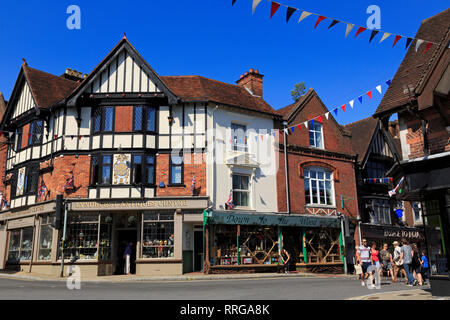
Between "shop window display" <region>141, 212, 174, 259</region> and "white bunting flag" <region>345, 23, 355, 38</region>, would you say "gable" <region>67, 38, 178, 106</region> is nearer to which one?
"shop window display" <region>141, 212, 174, 259</region>

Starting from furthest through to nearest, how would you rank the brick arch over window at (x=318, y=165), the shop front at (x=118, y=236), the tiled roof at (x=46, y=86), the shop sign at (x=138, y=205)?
the brick arch over window at (x=318, y=165) < the tiled roof at (x=46, y=86) < the shop sign at (x=138, y=205) < the shop front at (x=118, y=236)

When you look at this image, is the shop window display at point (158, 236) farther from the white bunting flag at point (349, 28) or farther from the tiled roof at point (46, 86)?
the white bunting flag at point (349, 28)

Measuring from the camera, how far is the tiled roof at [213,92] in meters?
21.2

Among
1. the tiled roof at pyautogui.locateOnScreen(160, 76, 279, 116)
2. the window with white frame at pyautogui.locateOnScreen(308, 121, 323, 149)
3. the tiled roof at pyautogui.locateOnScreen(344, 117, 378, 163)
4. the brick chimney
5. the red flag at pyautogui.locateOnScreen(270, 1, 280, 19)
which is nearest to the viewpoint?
the red flag at pyautogui.locateOnScreen(270, 1, 280, 19)

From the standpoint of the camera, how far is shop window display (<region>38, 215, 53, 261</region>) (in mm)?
19703

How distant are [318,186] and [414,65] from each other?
1276 cm

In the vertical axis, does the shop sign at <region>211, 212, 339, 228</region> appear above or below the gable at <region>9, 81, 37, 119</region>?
below

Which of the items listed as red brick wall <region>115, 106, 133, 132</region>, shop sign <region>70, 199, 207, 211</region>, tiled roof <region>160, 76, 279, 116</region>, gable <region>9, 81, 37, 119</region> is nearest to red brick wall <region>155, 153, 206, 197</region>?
shop sign <region>70, 199, 207, 211</region>

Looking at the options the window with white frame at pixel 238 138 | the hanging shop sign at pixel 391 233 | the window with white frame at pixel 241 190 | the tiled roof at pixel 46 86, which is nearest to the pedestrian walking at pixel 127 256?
the window with white frame at pixel 241 190

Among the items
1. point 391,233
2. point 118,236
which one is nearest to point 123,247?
point 118,236

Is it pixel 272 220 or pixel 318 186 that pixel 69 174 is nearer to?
pixel 272 220

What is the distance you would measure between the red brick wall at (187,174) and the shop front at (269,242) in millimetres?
1567

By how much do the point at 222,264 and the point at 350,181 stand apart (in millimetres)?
10590

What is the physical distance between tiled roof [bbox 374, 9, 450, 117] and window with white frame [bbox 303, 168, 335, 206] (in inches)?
469
